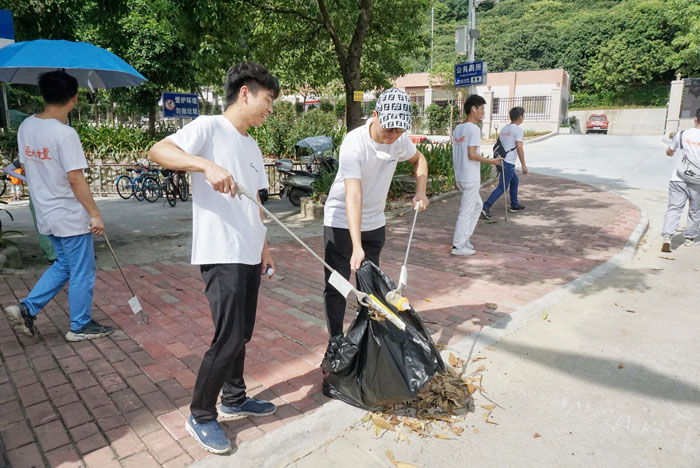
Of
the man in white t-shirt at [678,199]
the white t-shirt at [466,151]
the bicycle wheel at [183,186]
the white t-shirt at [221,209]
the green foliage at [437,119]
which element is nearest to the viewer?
the white t-shirt at [221,209]

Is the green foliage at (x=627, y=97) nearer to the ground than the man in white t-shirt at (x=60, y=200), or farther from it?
farther from it

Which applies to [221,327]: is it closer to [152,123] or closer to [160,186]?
[160,186]

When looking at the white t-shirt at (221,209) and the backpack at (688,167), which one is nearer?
the white t-shirt at (221,209)

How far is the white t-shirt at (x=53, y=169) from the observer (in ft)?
11.8

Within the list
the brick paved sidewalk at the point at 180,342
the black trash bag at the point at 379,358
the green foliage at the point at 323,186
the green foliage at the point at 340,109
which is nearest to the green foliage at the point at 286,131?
the green foliage at the point at 323,186

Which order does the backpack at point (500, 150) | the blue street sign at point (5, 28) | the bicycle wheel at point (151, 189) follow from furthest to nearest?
the bicycle wheel at point (151, 189)
the backpack at point (500, 150)
the blue street sign at point (5, 28)

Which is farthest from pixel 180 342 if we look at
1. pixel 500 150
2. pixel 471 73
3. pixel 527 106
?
pixel 527 106

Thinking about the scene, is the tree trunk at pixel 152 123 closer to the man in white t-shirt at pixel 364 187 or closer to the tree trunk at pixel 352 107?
the tree trunk at pixel 352 107

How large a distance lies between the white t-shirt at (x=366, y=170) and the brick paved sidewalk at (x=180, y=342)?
111 centimetres

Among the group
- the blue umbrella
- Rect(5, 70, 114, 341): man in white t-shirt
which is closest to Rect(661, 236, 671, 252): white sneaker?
Rect(5, 70, 114, 341): man in white t-shirt

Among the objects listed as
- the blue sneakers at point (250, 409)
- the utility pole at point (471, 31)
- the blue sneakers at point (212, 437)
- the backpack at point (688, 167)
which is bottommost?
the blue sneakers at point (250, 409)

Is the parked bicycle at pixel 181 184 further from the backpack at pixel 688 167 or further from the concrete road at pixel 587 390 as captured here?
the backpack at pixel 688 167

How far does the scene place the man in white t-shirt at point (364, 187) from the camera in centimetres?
301

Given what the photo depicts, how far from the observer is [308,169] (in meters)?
11.8
